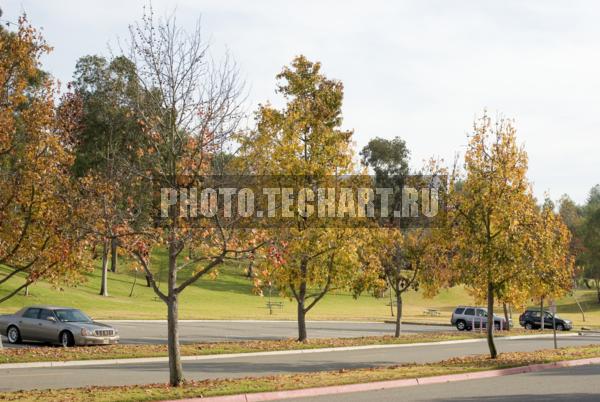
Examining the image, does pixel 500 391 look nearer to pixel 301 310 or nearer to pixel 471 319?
pixel 301 310

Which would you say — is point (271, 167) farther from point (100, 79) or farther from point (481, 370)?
point (100, 79)

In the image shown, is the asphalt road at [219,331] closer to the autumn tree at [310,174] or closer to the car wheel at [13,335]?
the car wheel at [13,335]

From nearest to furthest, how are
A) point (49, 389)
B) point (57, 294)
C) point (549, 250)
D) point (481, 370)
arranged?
point (49, 389) → point (481, 370) → point (549, 250) → point (57, 294)

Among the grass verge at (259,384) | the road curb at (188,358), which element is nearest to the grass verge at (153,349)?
the road curb at (188,358)

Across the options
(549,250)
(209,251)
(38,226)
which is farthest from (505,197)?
(38,226)

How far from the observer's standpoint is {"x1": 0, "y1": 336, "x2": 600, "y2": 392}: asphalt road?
16.5m

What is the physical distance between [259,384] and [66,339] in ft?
40.7

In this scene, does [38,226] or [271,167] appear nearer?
[38,226]

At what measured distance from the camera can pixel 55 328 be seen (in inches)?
1011

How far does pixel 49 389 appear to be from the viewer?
14.4 m

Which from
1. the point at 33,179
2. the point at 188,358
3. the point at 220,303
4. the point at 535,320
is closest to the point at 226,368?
the point at 188,358

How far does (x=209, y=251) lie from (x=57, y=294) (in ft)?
136

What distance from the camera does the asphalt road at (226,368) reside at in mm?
16547

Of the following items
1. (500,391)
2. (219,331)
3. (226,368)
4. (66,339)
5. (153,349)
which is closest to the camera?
(500,391)
